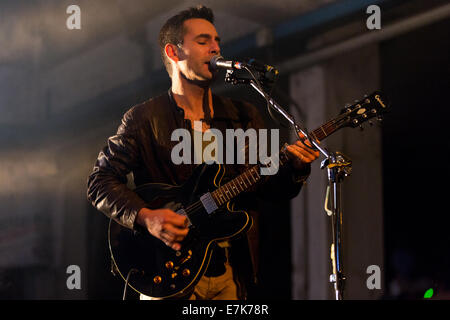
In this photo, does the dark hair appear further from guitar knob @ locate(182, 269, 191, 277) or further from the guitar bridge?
guitar knob @ locate(182, 269, 191, 277)

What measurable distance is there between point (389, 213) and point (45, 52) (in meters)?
2.62

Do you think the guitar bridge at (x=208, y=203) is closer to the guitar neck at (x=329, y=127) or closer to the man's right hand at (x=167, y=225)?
the guitar neck at (x=329, y=127)

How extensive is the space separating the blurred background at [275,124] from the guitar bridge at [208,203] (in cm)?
117

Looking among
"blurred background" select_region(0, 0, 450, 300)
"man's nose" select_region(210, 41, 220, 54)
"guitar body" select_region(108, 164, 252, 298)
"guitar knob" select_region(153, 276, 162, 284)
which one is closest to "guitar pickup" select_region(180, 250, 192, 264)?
"guitar body" select_region(108, 164, 252, 298)

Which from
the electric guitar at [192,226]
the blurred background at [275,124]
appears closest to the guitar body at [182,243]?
the electric guitar at [192,226]

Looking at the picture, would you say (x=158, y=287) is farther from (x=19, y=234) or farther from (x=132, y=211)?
(x=19, y=234)

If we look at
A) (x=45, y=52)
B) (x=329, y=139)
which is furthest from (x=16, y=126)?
(x=329, y=139)

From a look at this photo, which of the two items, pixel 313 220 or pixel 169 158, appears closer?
pixel 169 158

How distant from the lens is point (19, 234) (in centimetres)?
330

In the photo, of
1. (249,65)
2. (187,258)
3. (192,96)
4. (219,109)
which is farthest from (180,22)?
(187,258)

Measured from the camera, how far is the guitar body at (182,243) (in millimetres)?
2367

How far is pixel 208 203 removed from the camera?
2.43 metres

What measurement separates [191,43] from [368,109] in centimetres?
94

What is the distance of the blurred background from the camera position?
3344mm
